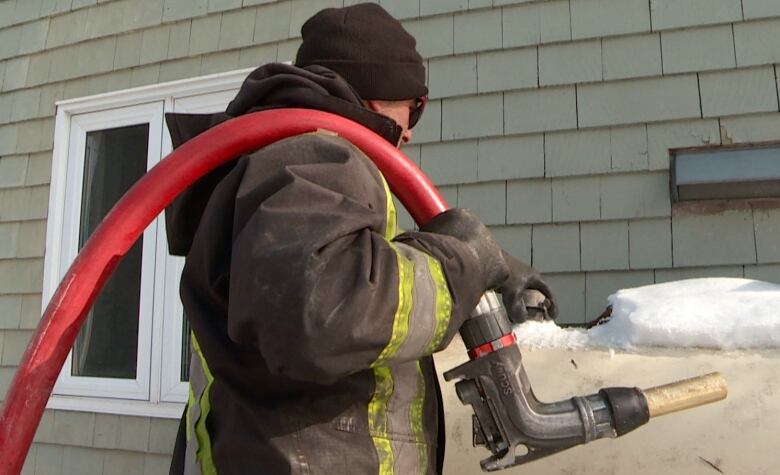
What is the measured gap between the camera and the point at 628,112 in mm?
2871

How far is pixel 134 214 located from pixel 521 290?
0.86m

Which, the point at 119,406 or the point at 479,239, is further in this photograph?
the point at 119,406

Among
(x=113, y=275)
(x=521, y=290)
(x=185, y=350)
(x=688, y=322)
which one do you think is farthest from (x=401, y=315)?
(x=113, y=275)

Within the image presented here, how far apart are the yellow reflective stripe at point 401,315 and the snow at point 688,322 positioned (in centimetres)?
86

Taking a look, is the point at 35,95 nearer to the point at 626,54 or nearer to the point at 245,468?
the point at 626,54

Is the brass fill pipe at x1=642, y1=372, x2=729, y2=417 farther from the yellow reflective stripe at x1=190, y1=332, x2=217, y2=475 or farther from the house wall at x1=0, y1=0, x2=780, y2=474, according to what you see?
the house wall at x1=0, y1=0, x2=780, y2=474

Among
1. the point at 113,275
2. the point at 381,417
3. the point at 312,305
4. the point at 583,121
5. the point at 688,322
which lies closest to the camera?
the point at 312,305

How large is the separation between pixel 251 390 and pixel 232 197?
321mm

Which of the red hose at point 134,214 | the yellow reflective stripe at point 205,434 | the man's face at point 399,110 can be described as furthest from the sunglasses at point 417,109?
the yellow reflective stripe at point 205,434

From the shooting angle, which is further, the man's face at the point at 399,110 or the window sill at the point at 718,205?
the window sill at the point at 718,205

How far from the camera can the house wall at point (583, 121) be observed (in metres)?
2.73

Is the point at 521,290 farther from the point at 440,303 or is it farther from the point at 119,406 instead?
the point at 119,406

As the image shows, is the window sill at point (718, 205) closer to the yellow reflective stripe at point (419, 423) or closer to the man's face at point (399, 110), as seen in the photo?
the man's face at point (399, 110)

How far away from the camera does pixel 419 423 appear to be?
1.30 metres
